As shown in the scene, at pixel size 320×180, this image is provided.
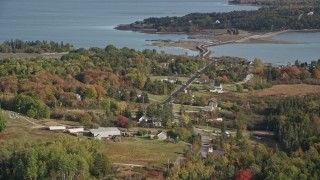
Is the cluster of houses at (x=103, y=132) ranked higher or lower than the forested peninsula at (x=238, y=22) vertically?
lower

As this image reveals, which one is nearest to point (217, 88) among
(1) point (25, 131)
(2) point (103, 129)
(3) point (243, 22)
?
(2) point (103, 129)

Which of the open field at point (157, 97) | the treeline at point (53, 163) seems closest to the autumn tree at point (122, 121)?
the treeline at point (53, 163)

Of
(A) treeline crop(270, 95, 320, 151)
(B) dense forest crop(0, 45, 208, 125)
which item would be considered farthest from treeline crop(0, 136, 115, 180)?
(A) treeline crop(270, 95, 320, 151)

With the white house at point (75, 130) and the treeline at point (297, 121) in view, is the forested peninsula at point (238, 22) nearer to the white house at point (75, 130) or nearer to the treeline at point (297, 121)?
the treeline at point (297, 121)

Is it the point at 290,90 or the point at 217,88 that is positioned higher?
the point at 217,88

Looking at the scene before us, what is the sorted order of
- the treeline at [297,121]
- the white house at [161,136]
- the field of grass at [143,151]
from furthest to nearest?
the white house at [161,136] < the treeline at [297,121] < the field of grass at [143,151]

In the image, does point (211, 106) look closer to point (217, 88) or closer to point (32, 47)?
point (217, 88)

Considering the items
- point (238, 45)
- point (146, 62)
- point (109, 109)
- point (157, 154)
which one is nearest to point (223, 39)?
point (238, 45)

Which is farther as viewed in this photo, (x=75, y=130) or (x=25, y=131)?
(x=75, y=130)
